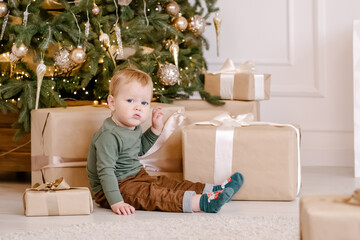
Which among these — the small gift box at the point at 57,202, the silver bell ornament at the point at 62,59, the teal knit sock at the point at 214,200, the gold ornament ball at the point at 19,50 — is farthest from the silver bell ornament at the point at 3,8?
the teal knit sock at the point at 214,200

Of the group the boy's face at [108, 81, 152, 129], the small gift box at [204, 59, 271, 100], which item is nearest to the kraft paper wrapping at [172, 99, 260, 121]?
the small gift box at [204, 59, 271, 100]

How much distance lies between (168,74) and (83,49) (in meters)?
0.42

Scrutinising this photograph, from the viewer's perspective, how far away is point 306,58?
3305 millimetres

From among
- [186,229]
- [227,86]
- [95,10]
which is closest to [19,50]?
[95,10]

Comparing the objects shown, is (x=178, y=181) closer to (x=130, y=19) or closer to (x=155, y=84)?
(x=155, y=84)

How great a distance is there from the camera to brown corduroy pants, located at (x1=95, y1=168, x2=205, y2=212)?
210cm

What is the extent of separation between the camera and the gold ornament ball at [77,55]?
247 cm

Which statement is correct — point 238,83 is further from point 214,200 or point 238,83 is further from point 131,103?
point 214,200

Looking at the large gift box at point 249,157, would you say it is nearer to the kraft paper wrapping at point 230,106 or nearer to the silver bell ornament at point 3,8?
the kraft paper wrapping at point 230,106

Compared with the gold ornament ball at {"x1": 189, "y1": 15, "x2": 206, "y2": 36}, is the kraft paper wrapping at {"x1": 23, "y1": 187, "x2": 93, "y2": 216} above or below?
below

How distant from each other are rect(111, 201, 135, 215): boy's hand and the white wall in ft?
4.86

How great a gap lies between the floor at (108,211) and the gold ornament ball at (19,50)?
583 mm

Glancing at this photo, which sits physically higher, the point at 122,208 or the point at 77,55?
the point at 77,55

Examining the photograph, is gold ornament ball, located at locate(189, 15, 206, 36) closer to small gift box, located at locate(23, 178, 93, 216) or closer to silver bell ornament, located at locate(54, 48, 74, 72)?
silver bell ornament, located at locate(54, 48, 74, 72)
